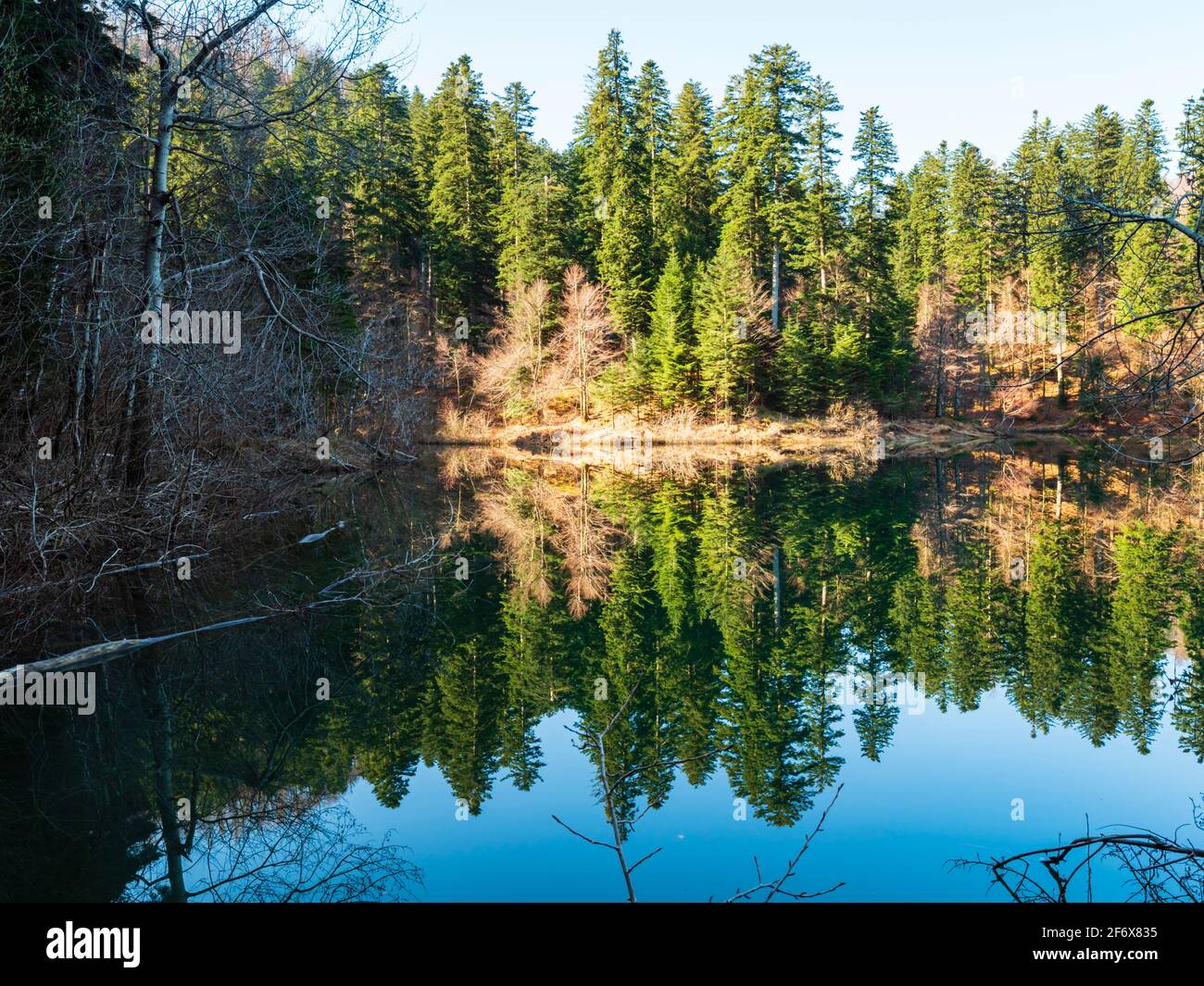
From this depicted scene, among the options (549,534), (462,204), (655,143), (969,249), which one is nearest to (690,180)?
(655,143)

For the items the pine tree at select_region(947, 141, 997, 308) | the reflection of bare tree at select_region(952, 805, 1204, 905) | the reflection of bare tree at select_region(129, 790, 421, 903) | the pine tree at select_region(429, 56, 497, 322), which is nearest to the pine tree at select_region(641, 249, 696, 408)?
the pine tree at select_region(429, 56, 497, 322)

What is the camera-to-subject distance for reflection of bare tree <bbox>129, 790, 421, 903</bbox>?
4820 millimetres

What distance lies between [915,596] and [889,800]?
6.00 meters

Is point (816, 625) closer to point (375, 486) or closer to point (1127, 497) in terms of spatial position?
point (1127, 497)

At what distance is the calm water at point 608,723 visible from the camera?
5.28 metres

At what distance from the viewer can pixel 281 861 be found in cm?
516

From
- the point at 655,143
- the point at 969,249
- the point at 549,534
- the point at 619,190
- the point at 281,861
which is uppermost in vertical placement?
the point at 655,143

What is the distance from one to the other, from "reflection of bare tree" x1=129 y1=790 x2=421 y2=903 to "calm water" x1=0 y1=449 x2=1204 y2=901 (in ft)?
0.06

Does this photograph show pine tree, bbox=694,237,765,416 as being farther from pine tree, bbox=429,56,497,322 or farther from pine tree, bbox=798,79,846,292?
pine tree, bbox=429,56,497,322

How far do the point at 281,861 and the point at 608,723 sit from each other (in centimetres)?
290

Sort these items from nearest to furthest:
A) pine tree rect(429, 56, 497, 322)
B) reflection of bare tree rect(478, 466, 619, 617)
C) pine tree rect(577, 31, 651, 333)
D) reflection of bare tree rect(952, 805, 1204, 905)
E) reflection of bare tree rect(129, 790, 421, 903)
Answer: reflection of bare tree rect(952, 805, 1204, 905)
reflection of bare tree rect(129, 790, 421, 903)
reflection of bare tree rect(478, 466, 619, 617)
pine tree rect(577, 31, 651, 333)
pine tree rect(429, 56, 497, 322)

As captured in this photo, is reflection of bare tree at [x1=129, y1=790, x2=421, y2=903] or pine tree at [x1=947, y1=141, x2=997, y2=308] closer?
reflection of bare tree at [x1=129, y1=790, x2=421, y2=903]

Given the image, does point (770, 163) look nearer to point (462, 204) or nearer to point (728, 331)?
point (728, 331)

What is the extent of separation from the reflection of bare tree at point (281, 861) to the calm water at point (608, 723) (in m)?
0.02
